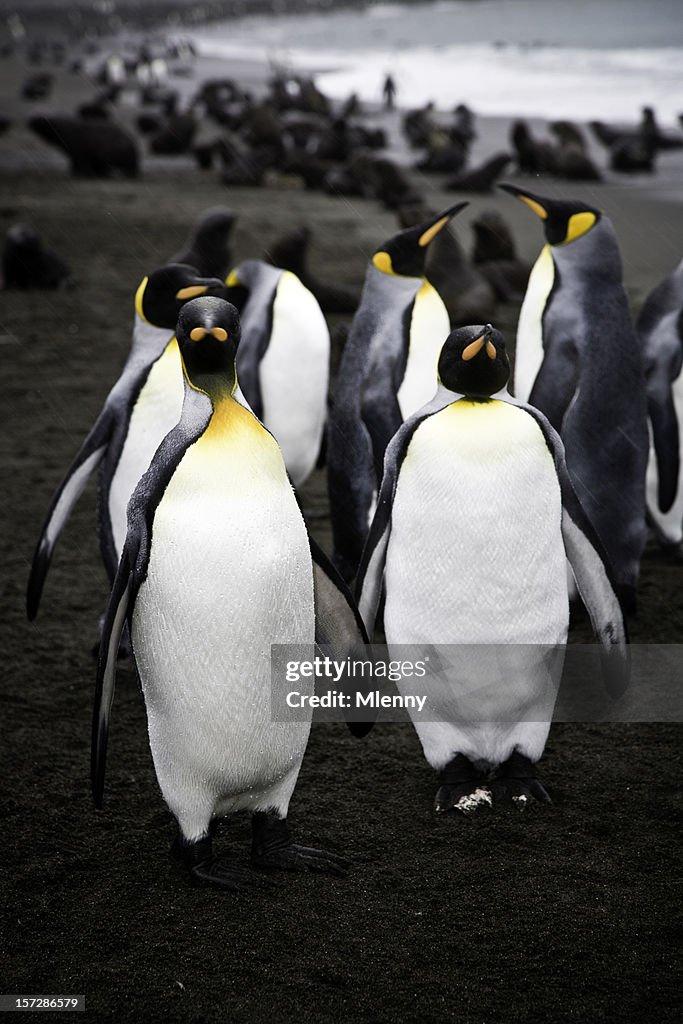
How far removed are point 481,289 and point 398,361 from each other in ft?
15.8

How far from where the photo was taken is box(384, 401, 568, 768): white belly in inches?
133

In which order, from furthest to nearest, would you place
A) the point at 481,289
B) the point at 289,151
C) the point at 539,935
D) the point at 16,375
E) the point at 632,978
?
the point at 289,151 → the point at 481,289 → the point at 16,375 → the point at 539,935 → the point at 632,978

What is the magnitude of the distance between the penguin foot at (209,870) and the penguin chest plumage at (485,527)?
862 millimetres

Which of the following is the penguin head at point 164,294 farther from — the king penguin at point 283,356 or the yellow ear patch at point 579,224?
the yellow ear patch at point 579,224

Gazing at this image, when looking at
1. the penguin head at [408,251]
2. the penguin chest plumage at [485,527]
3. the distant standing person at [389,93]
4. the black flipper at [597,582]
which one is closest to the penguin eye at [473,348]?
the penguin chest plumage at [485,527]

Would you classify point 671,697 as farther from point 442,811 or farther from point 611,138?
point 611,138

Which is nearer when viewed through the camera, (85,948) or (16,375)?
(85,948)

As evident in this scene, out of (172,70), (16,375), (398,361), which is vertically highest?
(398,361)

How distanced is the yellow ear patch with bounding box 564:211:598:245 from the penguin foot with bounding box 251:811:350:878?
8.85 ft

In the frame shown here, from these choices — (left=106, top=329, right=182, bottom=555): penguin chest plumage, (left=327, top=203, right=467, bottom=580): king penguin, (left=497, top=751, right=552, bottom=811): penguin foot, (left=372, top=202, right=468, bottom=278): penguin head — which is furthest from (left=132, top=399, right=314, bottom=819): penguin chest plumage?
(left=372, top=202, right=468, bottom=278): penguin head

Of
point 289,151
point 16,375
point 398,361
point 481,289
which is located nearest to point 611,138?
point 289,151

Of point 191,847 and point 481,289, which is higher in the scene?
point 191,847

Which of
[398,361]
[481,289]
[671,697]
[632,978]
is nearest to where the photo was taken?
[632,978]

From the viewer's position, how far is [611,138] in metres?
19.1
